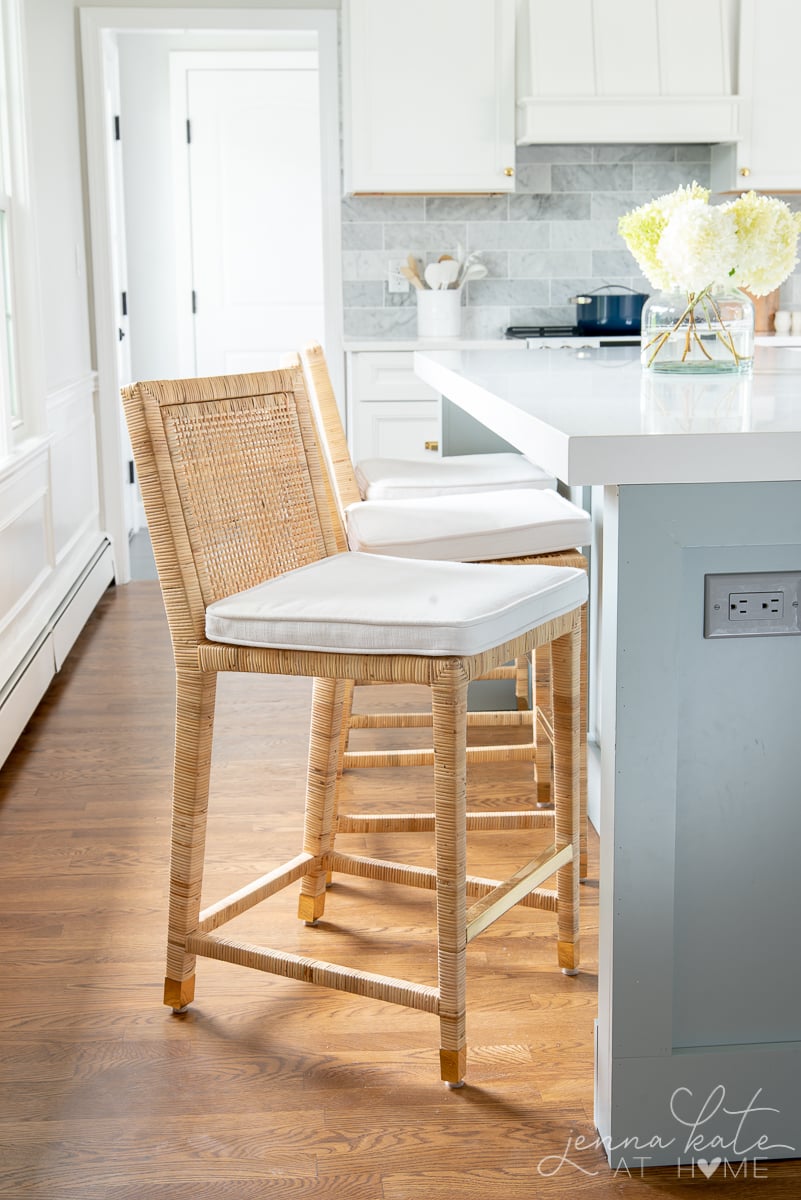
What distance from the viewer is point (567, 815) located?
6.74 feet

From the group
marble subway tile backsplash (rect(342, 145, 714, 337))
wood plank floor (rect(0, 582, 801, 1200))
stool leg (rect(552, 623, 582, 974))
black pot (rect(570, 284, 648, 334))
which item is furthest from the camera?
marble subway tile backsplash (rect(342, 145, 714, 337))

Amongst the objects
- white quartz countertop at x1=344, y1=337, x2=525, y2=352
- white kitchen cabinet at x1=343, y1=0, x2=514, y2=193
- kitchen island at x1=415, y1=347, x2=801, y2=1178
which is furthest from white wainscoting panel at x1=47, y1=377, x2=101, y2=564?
kitchen island at x1=415, y1=347, x2=801, y2=1178

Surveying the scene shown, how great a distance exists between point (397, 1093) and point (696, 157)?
4645mm

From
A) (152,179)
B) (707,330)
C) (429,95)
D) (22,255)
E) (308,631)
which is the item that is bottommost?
(308,631)

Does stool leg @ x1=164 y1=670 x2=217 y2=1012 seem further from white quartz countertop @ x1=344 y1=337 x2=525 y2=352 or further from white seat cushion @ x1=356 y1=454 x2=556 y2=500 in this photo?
white quartz countertop @ x1=344 y1=337 x2=525 y2=352

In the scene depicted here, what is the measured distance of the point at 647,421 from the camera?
1.51 m

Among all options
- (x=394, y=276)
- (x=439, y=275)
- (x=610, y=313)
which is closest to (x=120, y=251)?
(x=394, y=276)

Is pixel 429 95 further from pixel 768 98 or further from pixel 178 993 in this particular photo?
pixel 178 993

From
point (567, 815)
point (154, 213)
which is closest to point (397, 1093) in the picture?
point (567, 815)

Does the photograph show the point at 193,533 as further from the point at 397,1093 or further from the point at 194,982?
the point at 397,1093

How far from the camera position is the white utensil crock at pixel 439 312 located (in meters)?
5.21

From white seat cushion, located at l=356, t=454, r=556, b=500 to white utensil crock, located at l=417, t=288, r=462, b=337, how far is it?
2.41m

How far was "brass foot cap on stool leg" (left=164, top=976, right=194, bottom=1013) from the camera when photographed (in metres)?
1.94

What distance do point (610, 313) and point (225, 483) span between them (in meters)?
3.54
